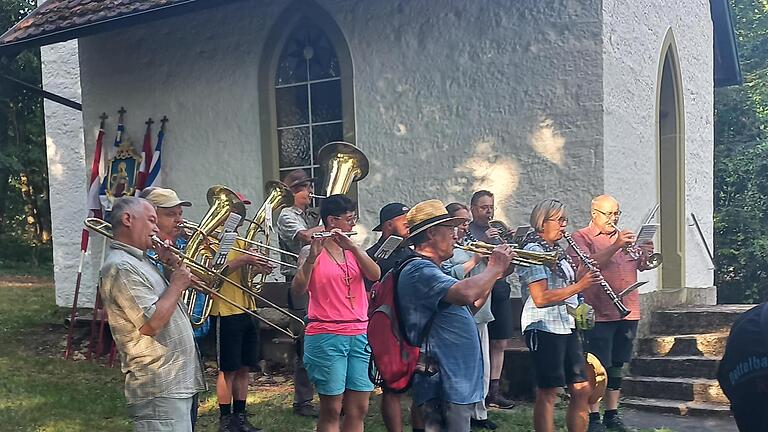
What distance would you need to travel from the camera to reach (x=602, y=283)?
5.02 m

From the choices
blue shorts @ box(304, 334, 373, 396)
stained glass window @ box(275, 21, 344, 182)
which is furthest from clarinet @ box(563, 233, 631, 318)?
stained glass window @ box(275, 21, 344, 182)

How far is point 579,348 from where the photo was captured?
486cm

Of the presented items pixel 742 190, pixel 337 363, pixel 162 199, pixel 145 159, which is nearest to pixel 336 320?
pixel 337 363

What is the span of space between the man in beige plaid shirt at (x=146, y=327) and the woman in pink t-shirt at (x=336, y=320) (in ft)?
3.77

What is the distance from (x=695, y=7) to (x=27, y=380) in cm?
965

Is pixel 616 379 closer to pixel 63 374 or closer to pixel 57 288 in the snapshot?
pixel 63 374

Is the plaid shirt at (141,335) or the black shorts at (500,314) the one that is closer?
the plaid shirt at (141,335)

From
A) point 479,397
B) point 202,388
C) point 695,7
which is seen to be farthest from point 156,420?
point 695,7

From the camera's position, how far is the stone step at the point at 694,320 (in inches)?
297

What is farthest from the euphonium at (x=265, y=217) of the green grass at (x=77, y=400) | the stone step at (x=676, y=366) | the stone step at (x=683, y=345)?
the stone step at (x=683, y=345)

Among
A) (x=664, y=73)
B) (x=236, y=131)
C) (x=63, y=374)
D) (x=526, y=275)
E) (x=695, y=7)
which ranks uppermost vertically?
(x=695, y=7)

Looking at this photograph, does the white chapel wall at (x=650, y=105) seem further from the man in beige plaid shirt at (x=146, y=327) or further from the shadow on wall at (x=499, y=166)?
the man in beige plaid shirt at (x=146, y=327)

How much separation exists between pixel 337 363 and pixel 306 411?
1.95 metres

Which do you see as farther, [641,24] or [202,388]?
[641,24]
